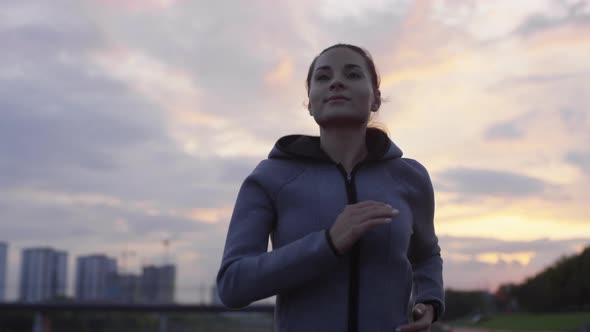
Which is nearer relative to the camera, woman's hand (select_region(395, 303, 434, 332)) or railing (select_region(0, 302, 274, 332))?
woman's hand (select_region(395, 303, 434, 332))

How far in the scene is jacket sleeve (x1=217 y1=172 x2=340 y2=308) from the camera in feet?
7.18

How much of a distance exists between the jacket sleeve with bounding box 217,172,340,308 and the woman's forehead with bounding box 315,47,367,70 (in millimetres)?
530

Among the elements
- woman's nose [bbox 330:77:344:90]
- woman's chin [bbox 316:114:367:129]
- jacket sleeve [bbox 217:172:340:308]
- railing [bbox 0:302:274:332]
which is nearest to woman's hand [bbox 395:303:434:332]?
jacket sleeve [bbox 217:172:340:308]

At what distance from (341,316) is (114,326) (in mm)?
44517

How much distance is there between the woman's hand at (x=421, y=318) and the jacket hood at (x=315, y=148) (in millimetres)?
532

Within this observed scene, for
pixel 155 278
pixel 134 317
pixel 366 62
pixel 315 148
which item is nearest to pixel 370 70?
pixel 366 62

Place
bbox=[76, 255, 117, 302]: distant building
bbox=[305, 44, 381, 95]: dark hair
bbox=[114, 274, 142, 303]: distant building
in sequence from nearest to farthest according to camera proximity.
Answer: bbox=[305, 44, 381, 95]: dark hair < bbox=[114, 274, 142, 303]: distant building < bbox=[76, 255, 117, 302]: distant building

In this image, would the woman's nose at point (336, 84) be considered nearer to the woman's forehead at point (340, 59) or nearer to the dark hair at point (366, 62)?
the woman's forehead at point (340, 59)

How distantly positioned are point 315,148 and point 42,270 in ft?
293

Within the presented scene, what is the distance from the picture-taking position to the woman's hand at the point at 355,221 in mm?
2135

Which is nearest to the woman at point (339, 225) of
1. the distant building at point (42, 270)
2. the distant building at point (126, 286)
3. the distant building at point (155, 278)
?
the distant building at point (155, 278)

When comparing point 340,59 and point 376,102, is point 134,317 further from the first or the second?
point 340,59

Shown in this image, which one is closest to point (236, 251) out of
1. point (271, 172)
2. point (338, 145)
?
point (271, 172)

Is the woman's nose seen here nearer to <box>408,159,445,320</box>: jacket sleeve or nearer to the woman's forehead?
the woman's forehead
